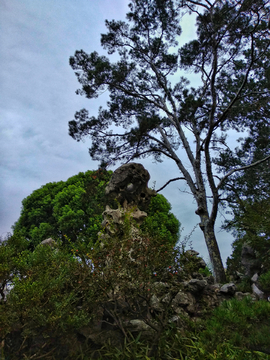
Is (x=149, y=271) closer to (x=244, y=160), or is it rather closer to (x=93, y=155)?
(x=93, y=155)

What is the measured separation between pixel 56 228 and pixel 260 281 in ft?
32.3

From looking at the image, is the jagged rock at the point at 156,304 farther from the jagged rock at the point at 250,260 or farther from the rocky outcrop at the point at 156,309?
the jagged rock at the point at 250,260

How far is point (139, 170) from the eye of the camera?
6664mm

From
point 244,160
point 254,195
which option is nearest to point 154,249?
point 254,195

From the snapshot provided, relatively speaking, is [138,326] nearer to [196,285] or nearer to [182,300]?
[182,300]

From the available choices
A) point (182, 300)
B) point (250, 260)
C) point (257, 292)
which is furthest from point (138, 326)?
point (250, 260)

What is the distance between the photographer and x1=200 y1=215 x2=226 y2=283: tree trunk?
779 cm

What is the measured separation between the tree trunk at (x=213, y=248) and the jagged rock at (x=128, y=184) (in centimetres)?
320

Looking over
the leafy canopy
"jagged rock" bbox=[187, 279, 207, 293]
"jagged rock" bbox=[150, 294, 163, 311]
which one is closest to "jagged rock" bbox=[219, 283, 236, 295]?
"jagged rock" bbox=[187, 279, 207, 293]

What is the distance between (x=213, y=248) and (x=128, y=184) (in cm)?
385

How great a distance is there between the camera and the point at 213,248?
8297 mm

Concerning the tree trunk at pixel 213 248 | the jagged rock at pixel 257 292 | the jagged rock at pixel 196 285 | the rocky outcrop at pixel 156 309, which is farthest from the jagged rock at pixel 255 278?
the jagged rock at pixel 196 285

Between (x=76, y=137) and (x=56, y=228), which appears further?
(x=56, y=228)

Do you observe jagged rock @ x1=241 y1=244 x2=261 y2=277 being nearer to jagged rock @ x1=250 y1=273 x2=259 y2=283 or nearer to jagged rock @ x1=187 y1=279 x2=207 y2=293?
jagged rock @ x1=250 y1=273 x2=259 y2=283
